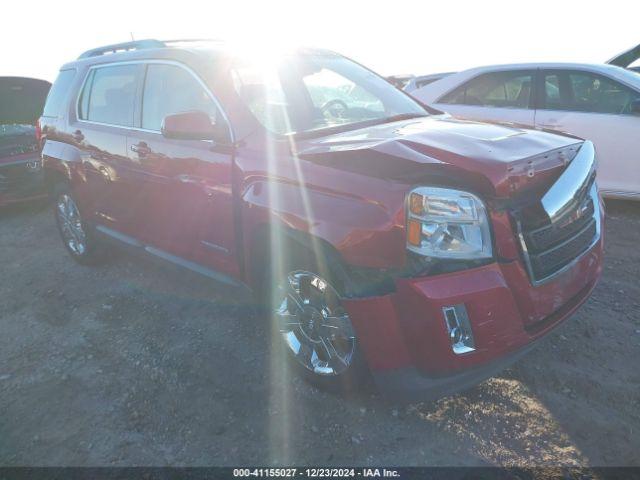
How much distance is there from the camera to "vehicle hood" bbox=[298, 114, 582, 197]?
2.00m

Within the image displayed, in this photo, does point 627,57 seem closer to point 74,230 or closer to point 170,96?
point 170,96

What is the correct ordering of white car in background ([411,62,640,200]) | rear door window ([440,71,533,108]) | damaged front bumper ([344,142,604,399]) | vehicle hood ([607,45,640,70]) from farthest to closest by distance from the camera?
vehicle hood ([607,45,640,70]) < rear door window ([440,71,533,108]) < white car in background ([411,62,640,200]) < damaged front bumper ([344,142,604,399])

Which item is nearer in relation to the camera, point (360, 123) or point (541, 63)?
point (360, 123)

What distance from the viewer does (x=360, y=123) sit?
9.89 ft

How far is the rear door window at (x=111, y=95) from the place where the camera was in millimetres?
3648

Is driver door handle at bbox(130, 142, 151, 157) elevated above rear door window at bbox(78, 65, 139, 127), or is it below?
below

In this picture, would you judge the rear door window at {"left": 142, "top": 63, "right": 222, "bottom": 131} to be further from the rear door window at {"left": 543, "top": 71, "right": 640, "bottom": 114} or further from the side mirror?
the rear door window at {"left": 543, "top": 71, "right": 640, "bottom": 114}

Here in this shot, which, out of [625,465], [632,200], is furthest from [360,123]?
[632,200]

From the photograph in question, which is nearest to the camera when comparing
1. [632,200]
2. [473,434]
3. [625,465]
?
[625,465]

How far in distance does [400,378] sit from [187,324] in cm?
194

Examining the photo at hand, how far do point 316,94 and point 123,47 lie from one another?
1.90 metres

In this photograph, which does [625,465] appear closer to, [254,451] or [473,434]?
[473,434]

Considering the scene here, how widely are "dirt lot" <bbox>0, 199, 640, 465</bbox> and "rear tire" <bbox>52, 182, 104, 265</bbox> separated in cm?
95

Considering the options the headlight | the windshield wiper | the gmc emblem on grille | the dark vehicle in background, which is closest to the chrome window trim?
the windshield wiper
